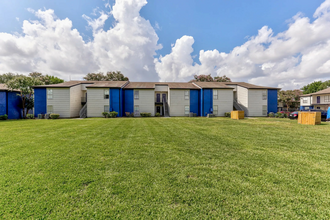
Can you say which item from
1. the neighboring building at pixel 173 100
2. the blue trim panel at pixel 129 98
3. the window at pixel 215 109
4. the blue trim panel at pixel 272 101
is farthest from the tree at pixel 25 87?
the blue trim panel at pixel 272 101

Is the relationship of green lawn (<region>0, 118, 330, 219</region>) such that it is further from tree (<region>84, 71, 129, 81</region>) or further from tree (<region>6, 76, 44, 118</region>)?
tree (<region>84, 71, 129, 81</region>)

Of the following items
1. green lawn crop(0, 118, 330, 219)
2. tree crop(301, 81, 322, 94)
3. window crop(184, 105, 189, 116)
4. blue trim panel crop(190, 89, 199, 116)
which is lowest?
green lawn crop(0, 118, 330, 219)

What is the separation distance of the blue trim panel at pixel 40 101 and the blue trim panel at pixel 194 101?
2528 centimetres

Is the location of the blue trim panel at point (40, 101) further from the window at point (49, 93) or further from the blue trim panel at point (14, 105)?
the blue trim panel at point (14, 105)

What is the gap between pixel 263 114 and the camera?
81.4ft

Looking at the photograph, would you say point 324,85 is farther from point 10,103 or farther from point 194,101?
point 10,103

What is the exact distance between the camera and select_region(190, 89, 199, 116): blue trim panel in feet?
81.7

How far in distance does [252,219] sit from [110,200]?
96.0 inches

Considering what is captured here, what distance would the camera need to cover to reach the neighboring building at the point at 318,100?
102 feet

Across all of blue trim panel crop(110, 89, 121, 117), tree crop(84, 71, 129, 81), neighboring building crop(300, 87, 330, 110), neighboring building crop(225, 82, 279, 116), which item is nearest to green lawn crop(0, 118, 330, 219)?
blue trim panel crop(110, 89, 121, 117)

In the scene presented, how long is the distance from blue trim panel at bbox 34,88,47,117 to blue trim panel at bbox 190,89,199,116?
82.9ft

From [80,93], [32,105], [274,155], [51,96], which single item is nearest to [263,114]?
[274,155]

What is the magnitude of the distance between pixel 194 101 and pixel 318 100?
34470mm

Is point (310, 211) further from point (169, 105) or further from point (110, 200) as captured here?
point (169, 105)
